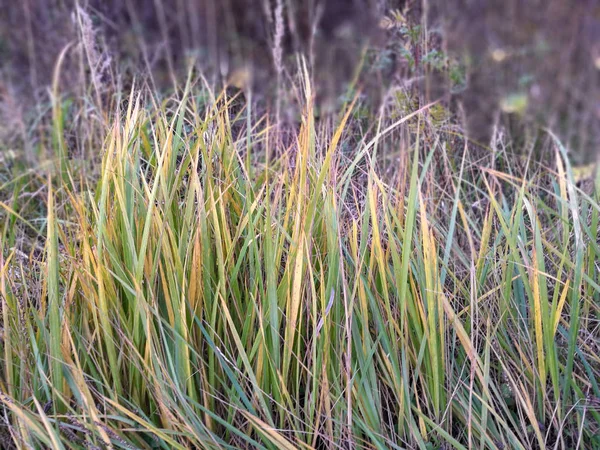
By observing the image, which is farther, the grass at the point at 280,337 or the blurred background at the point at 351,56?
the blurred background at the point at 351,56

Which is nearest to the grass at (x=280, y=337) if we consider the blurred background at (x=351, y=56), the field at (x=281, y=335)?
the field at (x=281, y=335)

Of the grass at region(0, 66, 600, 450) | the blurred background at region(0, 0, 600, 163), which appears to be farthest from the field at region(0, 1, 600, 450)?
the blurred background at region(0, 0, 600, 163)

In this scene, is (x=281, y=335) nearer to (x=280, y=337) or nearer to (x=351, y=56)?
(x=280, y=337)

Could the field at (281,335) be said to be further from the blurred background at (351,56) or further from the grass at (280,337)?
the blurred background at (351,56)

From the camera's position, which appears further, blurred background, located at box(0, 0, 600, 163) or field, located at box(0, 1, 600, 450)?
blurred background, located at box(0, 0, 600, 163)

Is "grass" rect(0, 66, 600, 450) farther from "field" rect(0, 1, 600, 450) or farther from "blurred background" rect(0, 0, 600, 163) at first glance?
"blurred background" rect(0, 0, 600, 163)

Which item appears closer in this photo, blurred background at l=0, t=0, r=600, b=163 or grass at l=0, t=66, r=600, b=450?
grass at l=0, t=66, r=600, b=450

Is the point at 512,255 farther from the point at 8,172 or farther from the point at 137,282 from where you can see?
the point at 8,172

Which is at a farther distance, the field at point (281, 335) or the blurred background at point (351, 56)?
the blurred background at point (351, 56)
